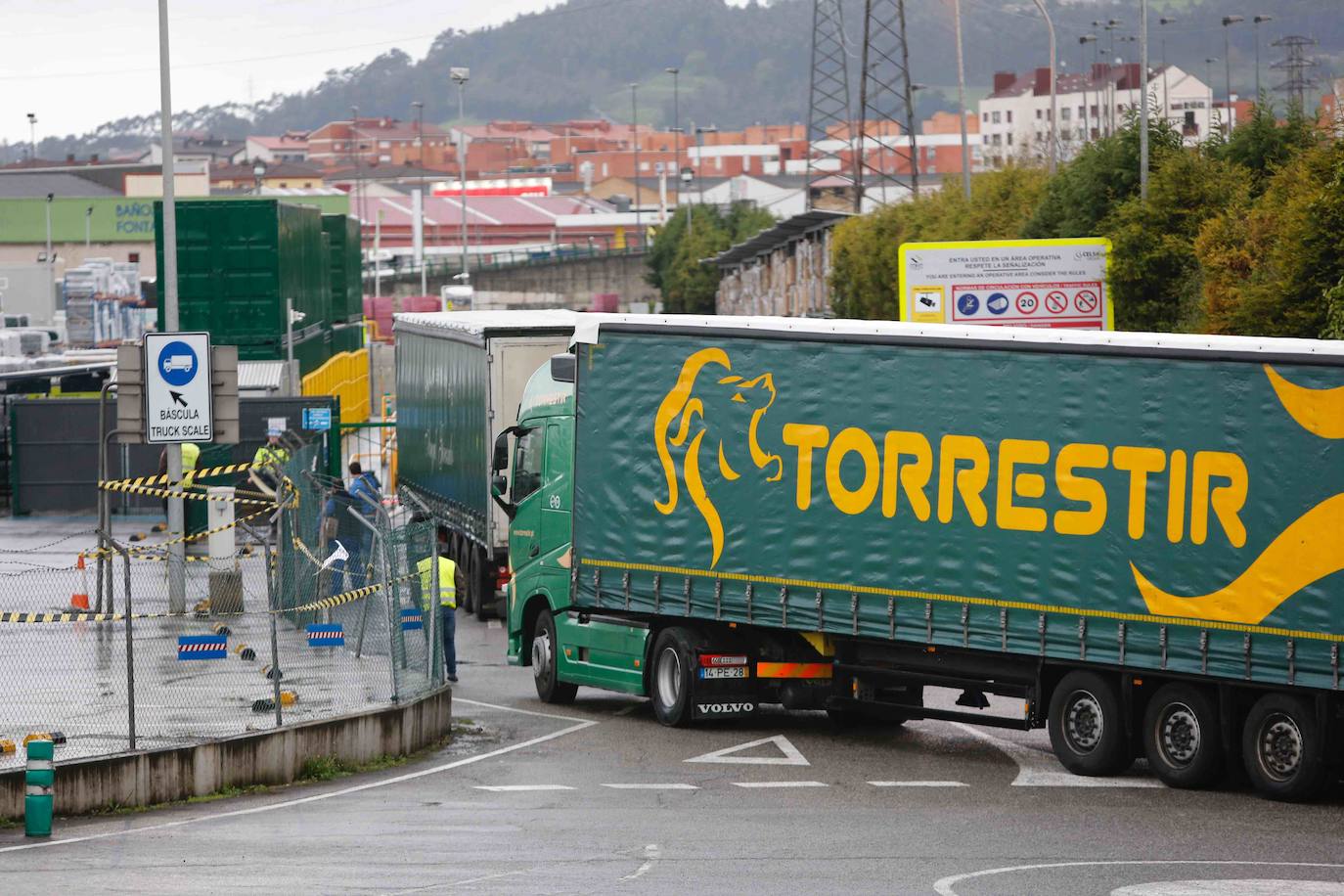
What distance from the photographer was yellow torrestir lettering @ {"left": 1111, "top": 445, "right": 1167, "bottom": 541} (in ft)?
49.7

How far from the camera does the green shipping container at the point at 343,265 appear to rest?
67.1 meters

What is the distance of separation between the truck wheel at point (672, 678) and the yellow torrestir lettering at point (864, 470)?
2262 millimetres

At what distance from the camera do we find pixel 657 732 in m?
18.6

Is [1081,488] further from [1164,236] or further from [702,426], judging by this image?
[1164,236]

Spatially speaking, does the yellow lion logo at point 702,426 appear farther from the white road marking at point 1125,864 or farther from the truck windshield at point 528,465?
the white road marking at point 1125,864

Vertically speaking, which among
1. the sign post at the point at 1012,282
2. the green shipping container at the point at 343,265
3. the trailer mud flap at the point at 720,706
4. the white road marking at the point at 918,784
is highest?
the green shipping container at the point at 343,265

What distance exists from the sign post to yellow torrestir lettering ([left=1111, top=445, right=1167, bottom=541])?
16717 millimetres

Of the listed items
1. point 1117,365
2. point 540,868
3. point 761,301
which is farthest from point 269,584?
point 761,301

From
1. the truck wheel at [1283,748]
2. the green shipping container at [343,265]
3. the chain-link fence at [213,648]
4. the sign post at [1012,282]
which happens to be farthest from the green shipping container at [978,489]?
the green shipping container at [343,265]

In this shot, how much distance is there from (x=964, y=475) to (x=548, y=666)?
6058mm

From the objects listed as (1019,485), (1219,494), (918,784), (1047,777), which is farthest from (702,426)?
(1219,494)

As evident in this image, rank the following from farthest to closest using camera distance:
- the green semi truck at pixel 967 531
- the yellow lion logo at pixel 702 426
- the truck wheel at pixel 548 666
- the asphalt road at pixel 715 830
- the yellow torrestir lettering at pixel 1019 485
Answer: the truck wheel at pixel 548 666 < the yellow lion logo at pixel 702 426 < the yellow torrestir lettering at pixel 1019 485 < the green semi truck at pixel 967 531 < the asphalt road at pixel 715 830

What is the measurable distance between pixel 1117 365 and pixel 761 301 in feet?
218

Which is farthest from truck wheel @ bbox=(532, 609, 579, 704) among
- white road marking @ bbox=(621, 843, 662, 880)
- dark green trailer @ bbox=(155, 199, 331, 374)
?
dark green trailer @ bbox=(155, 199, 331, 374)
